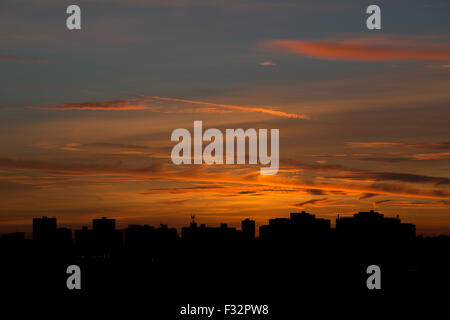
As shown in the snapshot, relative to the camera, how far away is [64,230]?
542 ft

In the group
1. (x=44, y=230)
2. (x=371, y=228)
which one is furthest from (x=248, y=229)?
(x=44, y=230)

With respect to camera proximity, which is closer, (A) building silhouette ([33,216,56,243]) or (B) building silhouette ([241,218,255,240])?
(A) building silhouette ([33,216,56,243])

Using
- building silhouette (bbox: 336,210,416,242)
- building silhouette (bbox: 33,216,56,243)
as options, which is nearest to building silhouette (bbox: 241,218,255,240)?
building silhouette (bbox: 336,210,416,242)

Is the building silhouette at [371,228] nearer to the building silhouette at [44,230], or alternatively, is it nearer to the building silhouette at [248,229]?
the building silhouette at [248,229]

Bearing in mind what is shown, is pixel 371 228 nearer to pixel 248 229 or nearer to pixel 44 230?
pixel 248 229

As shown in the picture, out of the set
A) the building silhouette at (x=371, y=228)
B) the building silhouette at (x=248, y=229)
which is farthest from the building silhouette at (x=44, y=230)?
the building silhouette at (x=371, y=228)

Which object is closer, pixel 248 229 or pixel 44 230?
pixel 44 230

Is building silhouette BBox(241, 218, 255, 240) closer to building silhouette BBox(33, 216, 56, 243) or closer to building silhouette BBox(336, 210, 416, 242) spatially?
building silhouette BBox(336, 210, 416, 242)
